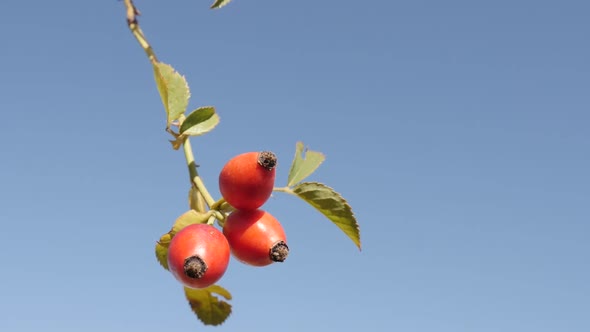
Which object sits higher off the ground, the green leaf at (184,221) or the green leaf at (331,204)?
the green leaf at (331,204)

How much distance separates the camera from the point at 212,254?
3135 mm

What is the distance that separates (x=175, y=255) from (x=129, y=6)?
112 cm

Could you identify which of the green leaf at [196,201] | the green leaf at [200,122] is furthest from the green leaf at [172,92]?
the green leaf at [196,201]

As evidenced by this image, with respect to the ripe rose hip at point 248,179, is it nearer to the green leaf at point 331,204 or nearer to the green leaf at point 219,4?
the green leaf at point 331,204

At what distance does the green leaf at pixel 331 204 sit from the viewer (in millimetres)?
3408

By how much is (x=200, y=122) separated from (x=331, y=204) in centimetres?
61

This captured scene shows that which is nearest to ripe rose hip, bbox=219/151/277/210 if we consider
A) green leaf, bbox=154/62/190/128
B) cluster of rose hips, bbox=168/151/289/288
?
cluster of rose hips, bbox=168/151/289/288

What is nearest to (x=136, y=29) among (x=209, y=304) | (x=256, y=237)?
(x=256, y=237)

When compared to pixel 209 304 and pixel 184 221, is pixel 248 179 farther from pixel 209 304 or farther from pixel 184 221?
pixel 209 304

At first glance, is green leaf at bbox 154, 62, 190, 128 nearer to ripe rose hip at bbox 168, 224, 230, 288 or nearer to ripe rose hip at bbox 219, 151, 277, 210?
ripe rose hip at bbox 219, 151, 277, 210

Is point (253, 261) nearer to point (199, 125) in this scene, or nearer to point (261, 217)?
point (261, 217)

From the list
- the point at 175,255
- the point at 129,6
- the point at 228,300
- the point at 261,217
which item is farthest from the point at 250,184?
the point at 129,6

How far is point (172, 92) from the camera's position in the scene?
3371 millimetres

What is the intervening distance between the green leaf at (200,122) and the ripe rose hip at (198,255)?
0.39 meters
